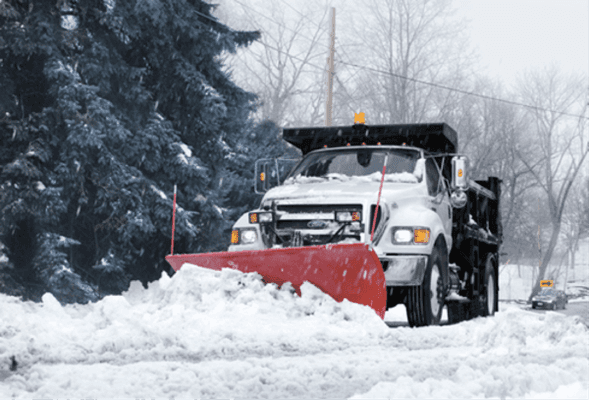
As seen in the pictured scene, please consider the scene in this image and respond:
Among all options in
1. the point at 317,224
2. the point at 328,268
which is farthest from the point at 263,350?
the point at 317,224

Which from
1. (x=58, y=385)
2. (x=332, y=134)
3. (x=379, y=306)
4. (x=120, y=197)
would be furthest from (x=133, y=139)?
(x=58, y=385)

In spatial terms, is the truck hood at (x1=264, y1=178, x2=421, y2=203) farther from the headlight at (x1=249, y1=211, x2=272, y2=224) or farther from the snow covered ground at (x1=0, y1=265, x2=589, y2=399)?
the snow covered ground at (x1=0, y1=265, x2=589, y2=399)

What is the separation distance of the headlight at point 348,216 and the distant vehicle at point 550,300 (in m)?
36.7

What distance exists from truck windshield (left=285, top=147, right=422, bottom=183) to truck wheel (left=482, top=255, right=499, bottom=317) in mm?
3613

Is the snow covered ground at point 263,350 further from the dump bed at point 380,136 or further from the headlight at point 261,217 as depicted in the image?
the dump bed at point 380,136

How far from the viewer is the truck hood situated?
8195 millimetres

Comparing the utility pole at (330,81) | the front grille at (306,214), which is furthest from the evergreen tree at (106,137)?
the front grille at (306,214)

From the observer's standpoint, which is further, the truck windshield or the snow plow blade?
the truck windshield

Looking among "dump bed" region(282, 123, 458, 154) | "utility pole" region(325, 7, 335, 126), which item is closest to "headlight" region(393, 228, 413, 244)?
"dump bed" region(282, 123, 458, 154)

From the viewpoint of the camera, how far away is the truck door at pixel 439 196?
926cm

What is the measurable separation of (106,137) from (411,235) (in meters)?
8.25

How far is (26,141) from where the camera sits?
14133 millimetres

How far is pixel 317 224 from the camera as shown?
26.5ft

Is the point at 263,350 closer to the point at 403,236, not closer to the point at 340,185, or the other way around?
the point at 403,236
